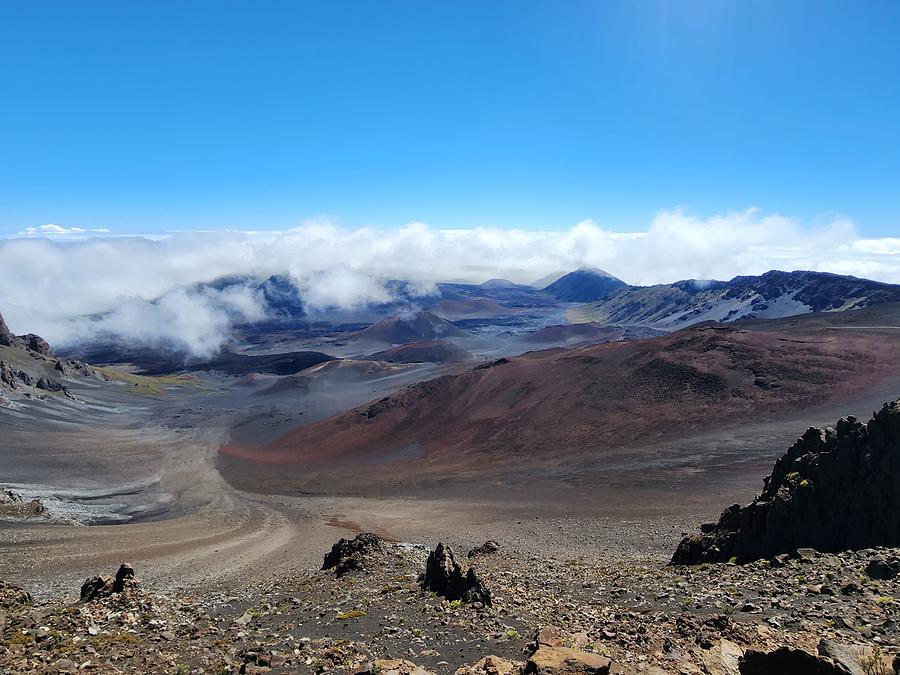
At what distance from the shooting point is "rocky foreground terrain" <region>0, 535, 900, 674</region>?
9.19m

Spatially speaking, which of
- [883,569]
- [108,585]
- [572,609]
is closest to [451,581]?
[572,609]

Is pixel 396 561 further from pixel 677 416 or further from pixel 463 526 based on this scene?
pixel 677 416

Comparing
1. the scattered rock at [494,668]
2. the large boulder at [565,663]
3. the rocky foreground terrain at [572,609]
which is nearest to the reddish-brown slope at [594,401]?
the rocky foreground terrain at [572,609]

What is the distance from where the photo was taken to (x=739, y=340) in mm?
61344

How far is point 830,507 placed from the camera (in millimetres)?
17656

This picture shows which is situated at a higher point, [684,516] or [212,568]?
[684,516]

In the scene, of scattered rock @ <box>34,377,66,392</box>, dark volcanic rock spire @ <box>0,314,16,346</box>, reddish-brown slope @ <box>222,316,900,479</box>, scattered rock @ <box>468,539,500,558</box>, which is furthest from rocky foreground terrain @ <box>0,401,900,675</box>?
dark volcanic rock spire @ <box>0,314,16,346</box>

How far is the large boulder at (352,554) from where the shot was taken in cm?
2073

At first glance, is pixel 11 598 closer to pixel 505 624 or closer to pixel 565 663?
pixel 505 624

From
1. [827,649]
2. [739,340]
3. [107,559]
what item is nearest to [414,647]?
[827,649]

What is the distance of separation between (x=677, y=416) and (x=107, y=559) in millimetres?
44819

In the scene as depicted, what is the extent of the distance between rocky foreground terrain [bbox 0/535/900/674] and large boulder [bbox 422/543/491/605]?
63mm

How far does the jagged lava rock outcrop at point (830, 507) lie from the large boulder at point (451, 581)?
8.69 metres

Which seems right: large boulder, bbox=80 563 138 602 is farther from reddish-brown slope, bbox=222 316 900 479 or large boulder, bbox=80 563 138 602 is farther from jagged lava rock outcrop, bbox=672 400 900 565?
reddish-brown slope, bbox=222 316 900 479
